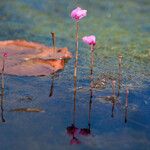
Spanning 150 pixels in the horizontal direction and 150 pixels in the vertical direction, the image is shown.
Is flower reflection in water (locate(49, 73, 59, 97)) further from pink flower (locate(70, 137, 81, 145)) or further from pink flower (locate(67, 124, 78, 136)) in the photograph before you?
pink flower (locate(70, 137, 81, 145))

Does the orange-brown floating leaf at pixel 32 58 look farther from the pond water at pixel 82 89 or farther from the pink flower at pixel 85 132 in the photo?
the pink flower at pixel 85 132

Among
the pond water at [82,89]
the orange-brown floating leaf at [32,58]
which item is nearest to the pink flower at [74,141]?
the pond water at [82,89]

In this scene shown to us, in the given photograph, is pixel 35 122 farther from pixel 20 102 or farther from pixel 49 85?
pixel 49 85

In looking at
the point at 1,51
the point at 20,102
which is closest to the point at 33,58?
the point at 1,51

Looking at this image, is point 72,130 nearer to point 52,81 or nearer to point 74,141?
point 74,141

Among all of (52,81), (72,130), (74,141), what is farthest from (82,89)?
(74,141)

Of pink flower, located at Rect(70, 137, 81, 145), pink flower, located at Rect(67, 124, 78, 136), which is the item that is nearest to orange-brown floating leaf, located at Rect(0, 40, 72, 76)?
pink flower, located at Rect(67, 124, 78, 136)
